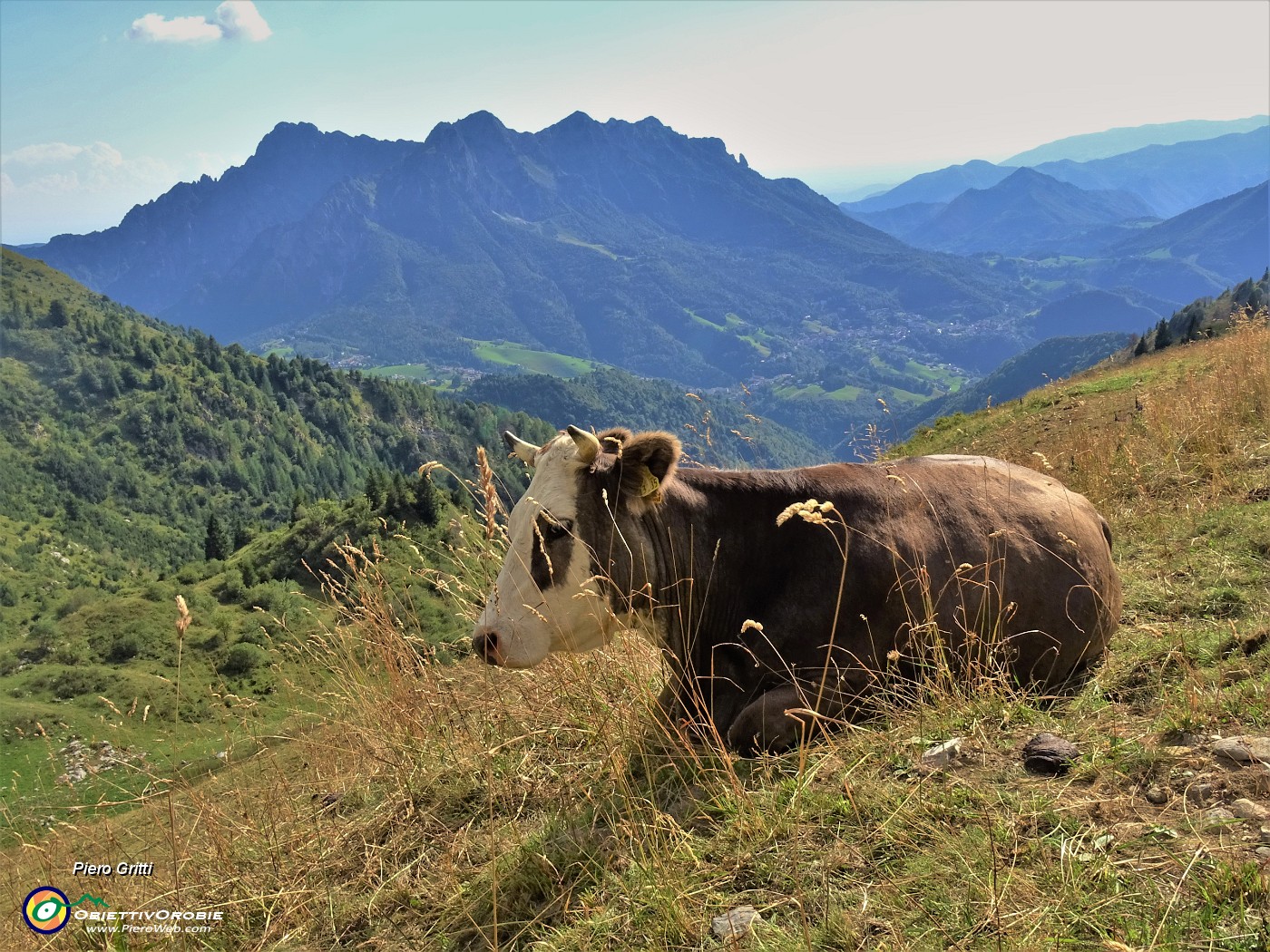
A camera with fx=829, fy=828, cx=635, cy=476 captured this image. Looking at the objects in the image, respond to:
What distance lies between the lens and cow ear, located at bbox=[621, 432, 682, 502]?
4723 millimetres

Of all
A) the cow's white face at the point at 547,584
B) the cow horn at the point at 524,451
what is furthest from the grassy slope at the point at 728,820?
the cow horn at the point at 524,451

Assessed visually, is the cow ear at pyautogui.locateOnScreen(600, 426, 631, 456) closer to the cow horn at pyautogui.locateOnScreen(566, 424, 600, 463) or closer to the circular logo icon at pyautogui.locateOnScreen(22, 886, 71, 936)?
the cow horn at pyautogui.locateOnScreen(566, 424, 600, 463)

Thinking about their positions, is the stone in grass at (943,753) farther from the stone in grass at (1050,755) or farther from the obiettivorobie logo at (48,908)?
the obiettivorobie logo at (48,908)

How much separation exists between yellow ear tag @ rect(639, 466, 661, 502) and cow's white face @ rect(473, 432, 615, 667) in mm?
336

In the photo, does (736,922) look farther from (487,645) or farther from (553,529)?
(553,529)

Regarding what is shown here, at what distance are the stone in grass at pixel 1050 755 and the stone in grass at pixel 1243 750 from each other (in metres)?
0.51

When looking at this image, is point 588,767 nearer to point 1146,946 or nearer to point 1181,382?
point 1146,946

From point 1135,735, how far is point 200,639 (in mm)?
81219

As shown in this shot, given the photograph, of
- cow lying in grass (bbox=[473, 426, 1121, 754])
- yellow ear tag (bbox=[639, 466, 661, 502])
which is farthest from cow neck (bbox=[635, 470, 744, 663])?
yellow ear tag (bbox=[639, 466, 661, 502])

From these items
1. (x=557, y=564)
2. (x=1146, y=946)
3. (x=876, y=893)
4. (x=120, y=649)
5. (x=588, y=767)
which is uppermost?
(x=557, y=564)

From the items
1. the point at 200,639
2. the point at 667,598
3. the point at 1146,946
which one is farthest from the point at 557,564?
the point at 200,639

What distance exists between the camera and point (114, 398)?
618 ft

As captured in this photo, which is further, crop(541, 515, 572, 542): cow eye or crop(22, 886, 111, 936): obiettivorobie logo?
crop(541, 515, 572, 542): cow eye

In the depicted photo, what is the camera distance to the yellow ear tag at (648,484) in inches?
189
